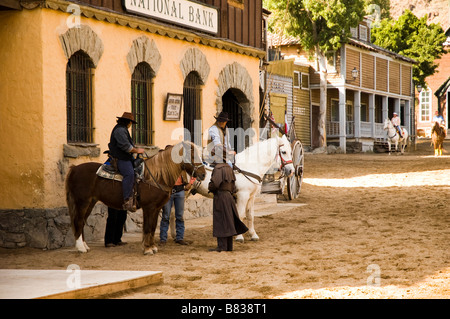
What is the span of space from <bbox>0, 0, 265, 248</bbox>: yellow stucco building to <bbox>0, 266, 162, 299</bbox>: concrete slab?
8.99ft

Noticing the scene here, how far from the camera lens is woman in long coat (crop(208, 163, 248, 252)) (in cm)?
1030

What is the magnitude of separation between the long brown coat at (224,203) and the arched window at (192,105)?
381cm

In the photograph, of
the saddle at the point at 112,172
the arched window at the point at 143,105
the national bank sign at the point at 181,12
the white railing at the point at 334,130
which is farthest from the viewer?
the white railing at the point at 334,130

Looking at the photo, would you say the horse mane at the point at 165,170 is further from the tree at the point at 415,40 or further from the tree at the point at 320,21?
the tree at the point at 415,40

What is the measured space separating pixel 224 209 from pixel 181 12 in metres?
4.95

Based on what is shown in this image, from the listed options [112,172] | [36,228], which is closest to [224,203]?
[112,172]

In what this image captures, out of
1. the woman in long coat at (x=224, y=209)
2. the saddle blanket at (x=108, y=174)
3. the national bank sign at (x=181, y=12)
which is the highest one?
the national bank sign at (x=181, y=12)

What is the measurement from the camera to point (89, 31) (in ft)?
37.1

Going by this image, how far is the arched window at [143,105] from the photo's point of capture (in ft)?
41.8

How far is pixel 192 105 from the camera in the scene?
14336mm

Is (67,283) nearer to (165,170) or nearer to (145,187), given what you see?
(145,187)

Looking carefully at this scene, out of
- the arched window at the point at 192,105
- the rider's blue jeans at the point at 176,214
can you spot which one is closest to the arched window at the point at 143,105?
the arched window at the point at 192,105

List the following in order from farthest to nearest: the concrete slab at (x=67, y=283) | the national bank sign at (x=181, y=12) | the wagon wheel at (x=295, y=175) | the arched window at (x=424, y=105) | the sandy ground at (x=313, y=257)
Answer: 1. the arched window at (x=424, y=105)
2. the wagon wheel at (x=295, y=175)
3. the national bank sign at (x=181, y=12)
4. the sandy ground at (x=313, y=257)
5. the concrete slab at (x=67, y=283)
